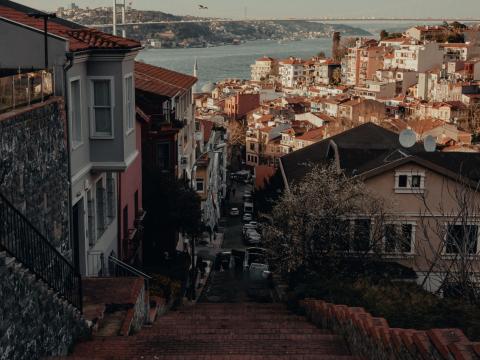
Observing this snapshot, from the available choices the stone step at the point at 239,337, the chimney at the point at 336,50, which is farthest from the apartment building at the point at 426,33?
the stone step at the point at 239,337

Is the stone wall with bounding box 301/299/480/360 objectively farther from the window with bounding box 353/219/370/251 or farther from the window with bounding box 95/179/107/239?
the window with bounding box 353/219/370/251

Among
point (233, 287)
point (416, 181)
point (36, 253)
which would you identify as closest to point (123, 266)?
point (36, 253)

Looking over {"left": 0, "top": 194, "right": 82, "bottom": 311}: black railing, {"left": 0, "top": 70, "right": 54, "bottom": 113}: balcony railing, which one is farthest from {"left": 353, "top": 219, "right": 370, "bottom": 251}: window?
{"left": 0, "top": 70, "right": 54, "bottom": 113}: balcony railing

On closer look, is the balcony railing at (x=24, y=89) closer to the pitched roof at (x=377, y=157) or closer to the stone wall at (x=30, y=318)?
the stone wall at (x=30, y=318)

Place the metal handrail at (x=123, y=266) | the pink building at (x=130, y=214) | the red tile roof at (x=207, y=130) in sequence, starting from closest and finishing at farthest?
the metal handrail at (x=123, y=266) < the pink building at (x=130, y=214) < the red tile roof at (x=207, y=130)

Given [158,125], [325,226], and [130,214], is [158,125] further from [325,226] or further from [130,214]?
[325,226]

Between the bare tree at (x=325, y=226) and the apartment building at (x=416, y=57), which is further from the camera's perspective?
the apartment building at (x=416, y=57)

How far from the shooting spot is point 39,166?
26.9 feet

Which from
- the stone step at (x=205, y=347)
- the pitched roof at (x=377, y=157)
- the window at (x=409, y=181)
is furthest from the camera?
the window at (x=409, y=181)

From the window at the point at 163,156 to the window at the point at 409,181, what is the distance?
759cm

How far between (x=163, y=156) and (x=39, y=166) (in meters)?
14.9

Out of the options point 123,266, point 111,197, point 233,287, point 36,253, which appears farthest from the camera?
point 233,287

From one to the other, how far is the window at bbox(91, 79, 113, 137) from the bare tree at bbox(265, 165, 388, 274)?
618 centimetres

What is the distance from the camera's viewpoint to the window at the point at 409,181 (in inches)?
750
